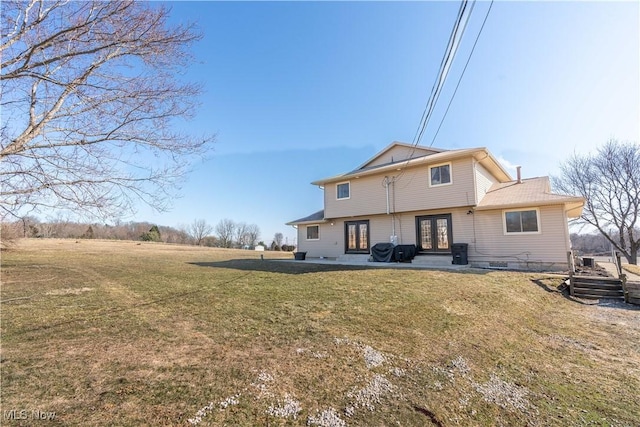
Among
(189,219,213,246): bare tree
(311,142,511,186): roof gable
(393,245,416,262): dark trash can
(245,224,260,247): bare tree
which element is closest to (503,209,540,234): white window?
(311,142,511,186): roof gable

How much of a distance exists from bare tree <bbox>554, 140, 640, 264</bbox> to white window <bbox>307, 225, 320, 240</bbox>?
63.1ft

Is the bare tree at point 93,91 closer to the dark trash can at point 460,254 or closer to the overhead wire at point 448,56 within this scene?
the overhead wire at point 448,56

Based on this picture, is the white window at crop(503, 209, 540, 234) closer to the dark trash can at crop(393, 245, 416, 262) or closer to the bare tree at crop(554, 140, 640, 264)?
the dark trash can at crop(393, 245, 416, 262)

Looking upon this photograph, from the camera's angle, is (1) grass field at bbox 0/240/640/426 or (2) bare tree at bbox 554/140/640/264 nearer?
(1) grass field at bbox 0/240/640/426

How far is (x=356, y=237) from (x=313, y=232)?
3318 millimetres

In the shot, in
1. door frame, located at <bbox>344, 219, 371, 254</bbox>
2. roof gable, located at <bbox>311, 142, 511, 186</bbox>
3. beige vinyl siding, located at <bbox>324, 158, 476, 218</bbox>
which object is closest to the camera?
roof gable, located at <bbox>311, 142, 511, 186</bbox>

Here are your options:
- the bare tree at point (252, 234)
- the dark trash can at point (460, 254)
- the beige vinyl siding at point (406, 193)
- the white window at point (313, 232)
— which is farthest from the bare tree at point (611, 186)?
the bare tree at point (252, 234)

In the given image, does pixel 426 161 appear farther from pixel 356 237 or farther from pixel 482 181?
pixel 356 237

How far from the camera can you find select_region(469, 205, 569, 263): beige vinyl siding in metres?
10.7

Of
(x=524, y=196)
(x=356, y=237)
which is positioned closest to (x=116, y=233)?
(x=356, y=237)

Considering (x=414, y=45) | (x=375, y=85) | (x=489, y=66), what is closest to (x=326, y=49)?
(x=375, y=85)

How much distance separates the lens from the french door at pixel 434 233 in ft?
42.6

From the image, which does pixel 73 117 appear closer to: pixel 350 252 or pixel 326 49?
pixel 326 49

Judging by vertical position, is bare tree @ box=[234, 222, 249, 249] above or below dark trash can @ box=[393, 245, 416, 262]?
above
